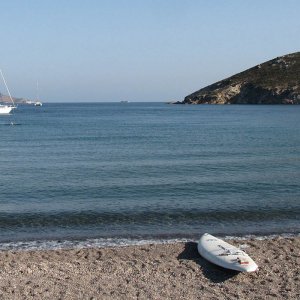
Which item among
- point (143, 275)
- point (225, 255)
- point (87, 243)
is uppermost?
point (225, 255)

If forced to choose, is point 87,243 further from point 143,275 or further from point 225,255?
point 225,255

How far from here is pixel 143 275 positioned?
14.6 meters

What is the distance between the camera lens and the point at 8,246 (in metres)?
18.6

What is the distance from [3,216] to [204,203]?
30.8 ft

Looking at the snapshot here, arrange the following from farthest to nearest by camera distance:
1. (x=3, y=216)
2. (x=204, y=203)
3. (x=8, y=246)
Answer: (x=204, y=203), (x=3, y=216), (x=8, y=246)

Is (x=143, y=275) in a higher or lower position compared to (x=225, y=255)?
lower

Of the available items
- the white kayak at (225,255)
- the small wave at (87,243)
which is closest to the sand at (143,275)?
the white kayak at (225,255)

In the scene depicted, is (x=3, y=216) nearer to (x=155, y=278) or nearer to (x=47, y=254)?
(x=47, y=254)

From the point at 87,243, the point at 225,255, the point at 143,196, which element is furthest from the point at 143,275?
the point at 143,196

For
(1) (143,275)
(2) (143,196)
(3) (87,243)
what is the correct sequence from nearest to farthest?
(1) (143,275), (3) (87,243), (2) (143,196)

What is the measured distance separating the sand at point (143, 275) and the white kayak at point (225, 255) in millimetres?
202

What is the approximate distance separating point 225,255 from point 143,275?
2.70 metres

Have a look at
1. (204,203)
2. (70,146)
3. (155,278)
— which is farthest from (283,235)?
(70,146)

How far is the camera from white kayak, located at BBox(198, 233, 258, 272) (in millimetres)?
14578
